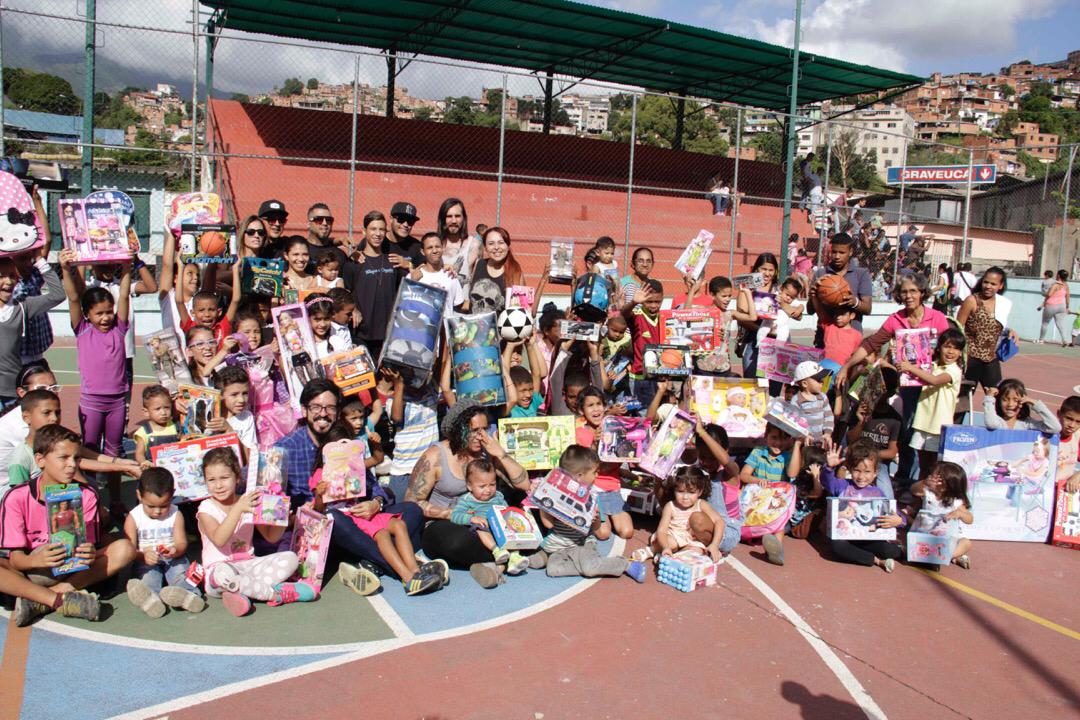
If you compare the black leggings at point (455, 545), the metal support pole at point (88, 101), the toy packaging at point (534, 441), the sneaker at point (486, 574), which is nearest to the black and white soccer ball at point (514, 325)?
the toy packaging at point (534, 441)

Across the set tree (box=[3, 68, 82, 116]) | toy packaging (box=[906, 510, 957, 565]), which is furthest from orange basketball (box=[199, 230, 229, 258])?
tree (box=[3, 68, 82, 116])

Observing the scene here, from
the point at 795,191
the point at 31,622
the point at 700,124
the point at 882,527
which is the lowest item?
the point at 31,622

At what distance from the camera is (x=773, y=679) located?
4.61m

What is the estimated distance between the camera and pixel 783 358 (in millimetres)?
7176

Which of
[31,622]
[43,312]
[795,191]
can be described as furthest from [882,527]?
[795,191]

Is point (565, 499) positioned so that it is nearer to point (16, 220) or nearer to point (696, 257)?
point (696, 257)

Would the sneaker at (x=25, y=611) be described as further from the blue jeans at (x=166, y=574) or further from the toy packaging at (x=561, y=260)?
the toy packaging at (x=561, y=260)

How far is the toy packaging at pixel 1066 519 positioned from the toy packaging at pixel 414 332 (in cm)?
532

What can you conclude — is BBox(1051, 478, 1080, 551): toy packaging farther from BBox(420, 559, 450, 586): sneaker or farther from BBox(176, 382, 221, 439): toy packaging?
BBox(176, 382, 221, 439): toy packaging

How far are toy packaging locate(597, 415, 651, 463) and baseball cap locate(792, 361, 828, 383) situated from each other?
53.9 inches

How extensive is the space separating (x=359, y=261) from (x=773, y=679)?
5175 millimetres

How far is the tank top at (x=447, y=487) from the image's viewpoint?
6215mm

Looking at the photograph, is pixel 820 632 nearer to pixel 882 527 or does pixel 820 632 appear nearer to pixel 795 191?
pixel 882 527

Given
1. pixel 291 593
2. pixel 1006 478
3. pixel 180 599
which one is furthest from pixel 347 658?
pixel 1006 478
